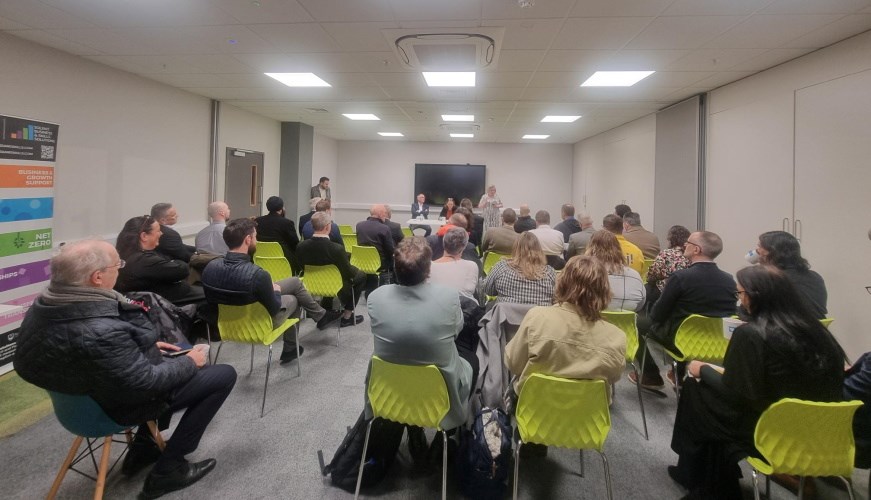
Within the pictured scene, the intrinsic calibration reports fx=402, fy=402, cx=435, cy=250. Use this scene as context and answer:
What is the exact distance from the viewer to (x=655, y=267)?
3.41 metres

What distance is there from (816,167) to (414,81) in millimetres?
4346

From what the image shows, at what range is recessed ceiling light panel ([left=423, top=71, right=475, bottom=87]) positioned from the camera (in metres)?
4.77

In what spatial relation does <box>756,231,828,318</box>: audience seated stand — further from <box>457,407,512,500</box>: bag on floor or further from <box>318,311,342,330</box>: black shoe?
<box>318,311,342,330</box>: black shoe

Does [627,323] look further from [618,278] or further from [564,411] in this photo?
[564,411]

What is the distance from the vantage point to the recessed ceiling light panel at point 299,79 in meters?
5.08

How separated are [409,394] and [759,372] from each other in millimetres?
1474

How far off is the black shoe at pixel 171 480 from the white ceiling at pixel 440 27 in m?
3.17

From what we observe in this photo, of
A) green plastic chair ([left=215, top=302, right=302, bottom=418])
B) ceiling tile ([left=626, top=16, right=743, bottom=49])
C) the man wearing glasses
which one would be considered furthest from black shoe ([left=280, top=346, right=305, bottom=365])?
ceiling tile ([left=626, top=16, right=743, bottom=49])

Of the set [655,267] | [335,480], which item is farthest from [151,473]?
[655,267]

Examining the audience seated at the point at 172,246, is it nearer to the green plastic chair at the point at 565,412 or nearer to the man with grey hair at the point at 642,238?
the green plastic chair at the point at 565,412

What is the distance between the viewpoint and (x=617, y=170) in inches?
331

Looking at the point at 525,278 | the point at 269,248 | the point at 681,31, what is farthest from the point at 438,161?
the point at 525,278

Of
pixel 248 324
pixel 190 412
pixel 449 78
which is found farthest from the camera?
pixel 449 78

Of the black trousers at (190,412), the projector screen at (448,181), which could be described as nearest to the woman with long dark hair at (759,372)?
the black trousers at (190,412)
